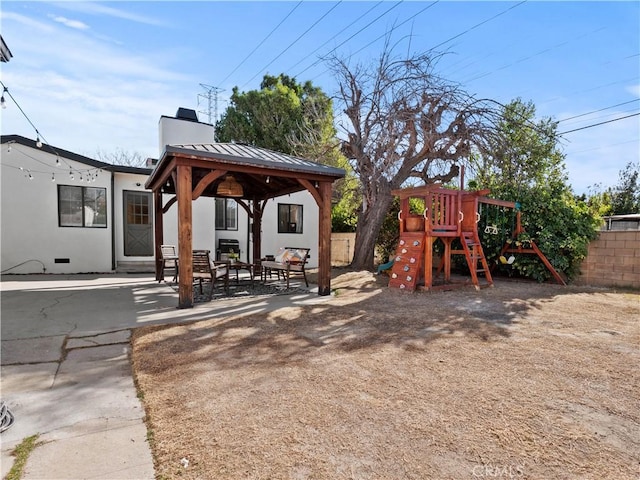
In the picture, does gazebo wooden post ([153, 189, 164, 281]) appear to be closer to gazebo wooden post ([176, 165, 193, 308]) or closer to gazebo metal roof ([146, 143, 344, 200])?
gazebo metal roof ([146, 143, 344, 200])

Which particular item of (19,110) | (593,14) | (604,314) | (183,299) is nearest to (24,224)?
(19,110)

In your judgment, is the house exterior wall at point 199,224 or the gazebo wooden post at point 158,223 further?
the house exterior wall at point 199,224

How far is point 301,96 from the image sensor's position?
20500 mm

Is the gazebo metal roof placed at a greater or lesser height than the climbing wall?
greater

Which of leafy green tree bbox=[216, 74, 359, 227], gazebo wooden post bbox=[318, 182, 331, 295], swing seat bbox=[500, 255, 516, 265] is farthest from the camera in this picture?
leafy green tree bbox=[216, 74, 359, 227]

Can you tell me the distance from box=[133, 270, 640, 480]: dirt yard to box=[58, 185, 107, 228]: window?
7.57 meters

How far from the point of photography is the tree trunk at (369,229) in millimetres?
9969

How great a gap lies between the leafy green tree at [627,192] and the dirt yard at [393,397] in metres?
21.6

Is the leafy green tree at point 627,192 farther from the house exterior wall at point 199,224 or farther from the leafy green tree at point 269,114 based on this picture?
the house exterior wall at point 199,224

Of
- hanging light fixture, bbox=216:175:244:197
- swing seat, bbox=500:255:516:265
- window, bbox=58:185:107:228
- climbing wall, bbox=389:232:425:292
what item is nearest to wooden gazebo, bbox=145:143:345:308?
hanging light fixture, bbox=216:175:244:197

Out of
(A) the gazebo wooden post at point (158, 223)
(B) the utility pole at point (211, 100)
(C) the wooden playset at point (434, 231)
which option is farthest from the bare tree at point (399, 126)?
(B) the utility pole at point (211, 100)

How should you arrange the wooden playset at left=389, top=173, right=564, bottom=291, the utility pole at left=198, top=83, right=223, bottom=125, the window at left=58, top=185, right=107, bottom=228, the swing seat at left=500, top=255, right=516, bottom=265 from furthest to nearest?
the utility pole at left=198, top=83, right=223, bottom=125, the window at left=58, top=185, right=107, bottom=228, the swing seat at left=500, top=255, right=516, bottom=265, the wooden playset at left=389, top=173, right=564, bottom=291

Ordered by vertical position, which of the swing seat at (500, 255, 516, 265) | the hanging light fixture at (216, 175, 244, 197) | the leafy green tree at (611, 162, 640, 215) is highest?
the leafy green tree at (611, 162, 640, 215)

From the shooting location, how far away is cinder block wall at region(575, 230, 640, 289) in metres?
7.18
